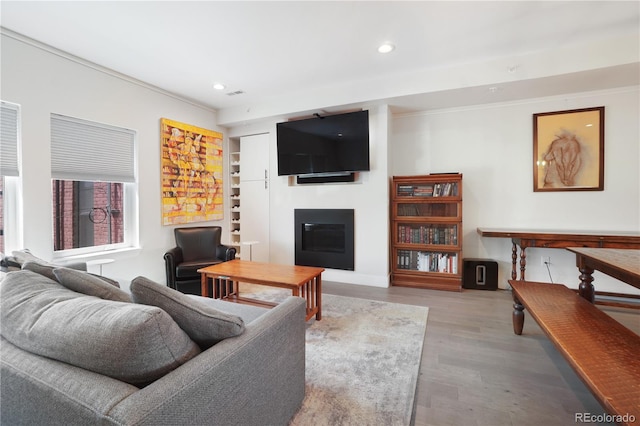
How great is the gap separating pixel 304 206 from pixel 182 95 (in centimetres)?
235

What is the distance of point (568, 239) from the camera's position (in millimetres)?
2938

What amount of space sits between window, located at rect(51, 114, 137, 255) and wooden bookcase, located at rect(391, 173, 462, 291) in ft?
11.3

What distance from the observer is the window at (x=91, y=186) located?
2789 mm

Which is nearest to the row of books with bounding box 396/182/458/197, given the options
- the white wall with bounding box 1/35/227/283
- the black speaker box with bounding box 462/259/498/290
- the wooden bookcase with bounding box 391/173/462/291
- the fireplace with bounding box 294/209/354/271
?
the wooden bookcase with bounding box 391/173/462/291

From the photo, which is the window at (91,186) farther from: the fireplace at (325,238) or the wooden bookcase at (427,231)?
the wooden bookcase at (427,231)

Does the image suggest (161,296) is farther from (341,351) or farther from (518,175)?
(518,175)

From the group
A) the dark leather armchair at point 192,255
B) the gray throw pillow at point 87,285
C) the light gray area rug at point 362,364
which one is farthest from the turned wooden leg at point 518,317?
the dark leather armchair at point 192,255

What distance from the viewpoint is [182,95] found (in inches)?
152

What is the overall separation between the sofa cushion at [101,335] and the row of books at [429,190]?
10.8 feet

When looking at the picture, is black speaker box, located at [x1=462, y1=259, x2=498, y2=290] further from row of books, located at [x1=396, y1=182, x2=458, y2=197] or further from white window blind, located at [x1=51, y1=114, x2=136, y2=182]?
white window blind, located at [x1=51, y1=114, x2=136, y2=182]

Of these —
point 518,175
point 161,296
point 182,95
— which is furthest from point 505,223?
point 182,95

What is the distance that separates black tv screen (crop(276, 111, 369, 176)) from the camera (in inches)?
146

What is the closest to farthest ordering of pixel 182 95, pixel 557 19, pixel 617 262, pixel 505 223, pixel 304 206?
pixel 617 262, pixel 557 19, pixel 505 223, pixel 182 95, pixel 304 206

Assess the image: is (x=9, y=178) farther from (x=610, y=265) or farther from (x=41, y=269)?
(x=610, y=265)
